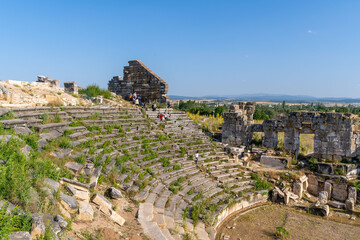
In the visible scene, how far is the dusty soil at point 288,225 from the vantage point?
873 centimetres

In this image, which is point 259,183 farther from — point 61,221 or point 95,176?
point 61,221

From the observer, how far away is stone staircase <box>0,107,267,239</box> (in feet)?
23.9

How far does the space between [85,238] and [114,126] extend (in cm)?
701

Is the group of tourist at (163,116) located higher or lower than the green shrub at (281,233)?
higher

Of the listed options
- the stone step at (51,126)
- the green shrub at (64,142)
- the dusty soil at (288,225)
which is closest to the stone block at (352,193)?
the dusty soil at (288,225)

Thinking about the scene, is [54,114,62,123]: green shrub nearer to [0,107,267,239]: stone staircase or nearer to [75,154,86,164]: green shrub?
[0,107,267,239]: stone staircase

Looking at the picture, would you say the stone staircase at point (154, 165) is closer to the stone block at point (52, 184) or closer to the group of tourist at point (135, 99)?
the stone block at point (52, 184)

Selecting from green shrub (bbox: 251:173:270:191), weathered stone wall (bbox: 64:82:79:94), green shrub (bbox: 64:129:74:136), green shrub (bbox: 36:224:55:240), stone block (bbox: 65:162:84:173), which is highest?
weathered stone wall (bbox: 64:82:79:94)

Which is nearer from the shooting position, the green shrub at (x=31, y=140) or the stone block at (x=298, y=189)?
the green shrub at (x=31, y=140)

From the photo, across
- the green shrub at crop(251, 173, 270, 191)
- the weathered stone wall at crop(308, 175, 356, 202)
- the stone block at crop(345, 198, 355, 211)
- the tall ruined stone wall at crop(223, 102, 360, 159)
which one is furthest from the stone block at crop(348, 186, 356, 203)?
the green shrub at crop(251, 173, 270, 191)

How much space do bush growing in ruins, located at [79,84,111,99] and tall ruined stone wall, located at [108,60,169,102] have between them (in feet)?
7.04

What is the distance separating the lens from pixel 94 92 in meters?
15.5

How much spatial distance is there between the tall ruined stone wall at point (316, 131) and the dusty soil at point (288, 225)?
484 centimetres

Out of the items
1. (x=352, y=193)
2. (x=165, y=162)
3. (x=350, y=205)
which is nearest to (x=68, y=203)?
(x=165, y=162)
